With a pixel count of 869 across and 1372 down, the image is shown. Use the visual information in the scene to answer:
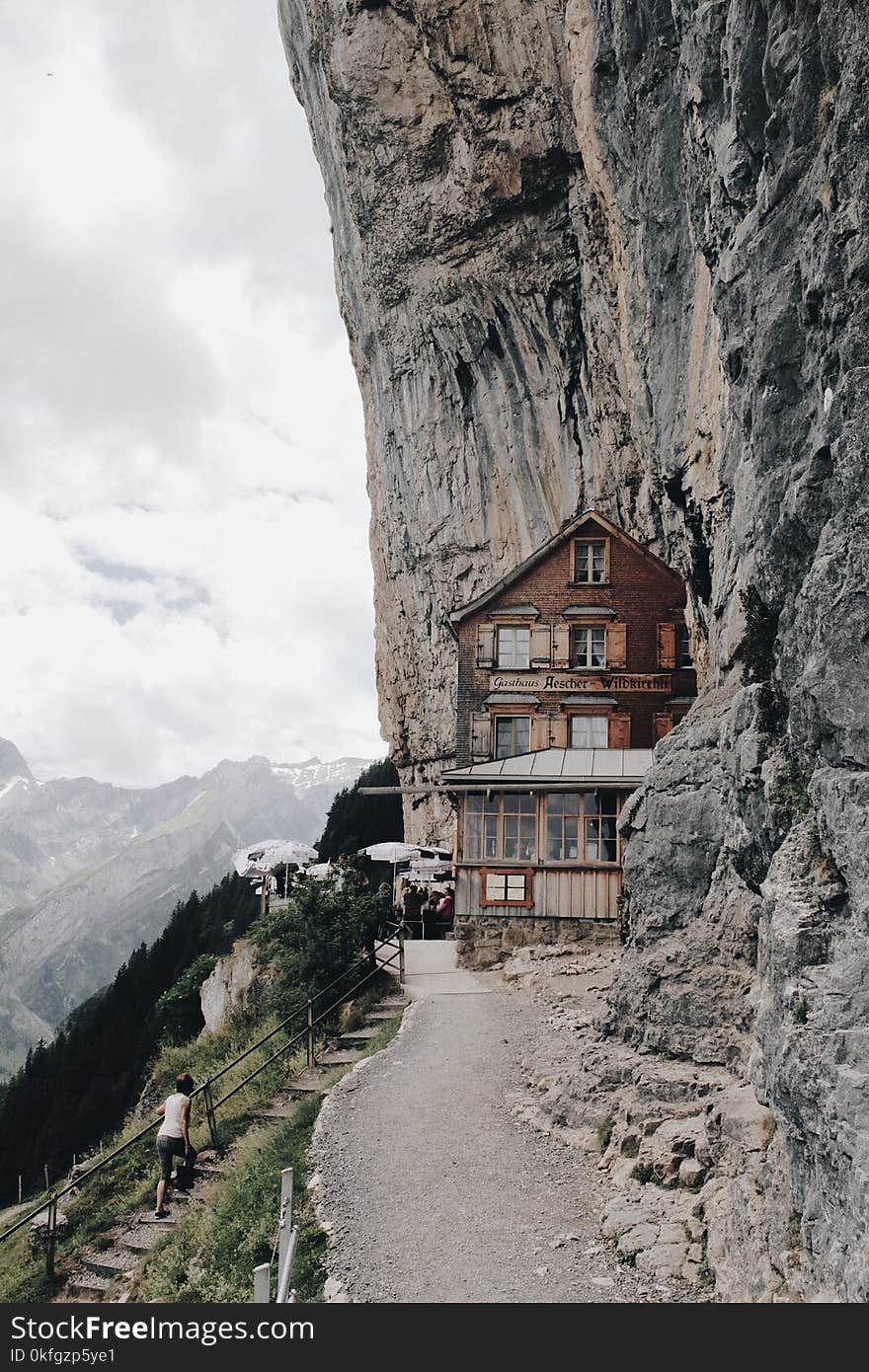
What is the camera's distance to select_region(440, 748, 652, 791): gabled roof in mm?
26531

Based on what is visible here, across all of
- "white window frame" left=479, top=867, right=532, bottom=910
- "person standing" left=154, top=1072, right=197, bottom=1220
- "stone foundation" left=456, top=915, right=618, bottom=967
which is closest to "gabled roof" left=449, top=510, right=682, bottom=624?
"white window frame" left=479, top=867, right=532, bottom=910

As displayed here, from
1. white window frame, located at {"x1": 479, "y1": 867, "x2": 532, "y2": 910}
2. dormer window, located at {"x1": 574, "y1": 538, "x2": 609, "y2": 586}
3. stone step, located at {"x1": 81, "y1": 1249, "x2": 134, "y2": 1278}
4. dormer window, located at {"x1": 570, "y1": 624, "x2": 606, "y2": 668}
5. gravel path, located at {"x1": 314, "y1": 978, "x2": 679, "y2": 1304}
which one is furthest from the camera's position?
dormer window, located at {"x1": 574, "y1": 538, "x2": 609, "y2": 586}

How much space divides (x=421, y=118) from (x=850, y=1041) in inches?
1637

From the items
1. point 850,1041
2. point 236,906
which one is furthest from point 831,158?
point 236,906

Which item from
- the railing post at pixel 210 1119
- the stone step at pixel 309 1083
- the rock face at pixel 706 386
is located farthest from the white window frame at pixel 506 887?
the railing post at pixel 210 1119

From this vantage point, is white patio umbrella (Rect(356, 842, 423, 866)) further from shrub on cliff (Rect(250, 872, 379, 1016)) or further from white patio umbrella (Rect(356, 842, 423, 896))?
shrub on cliff (Rect(250, 872, 379, 1016))

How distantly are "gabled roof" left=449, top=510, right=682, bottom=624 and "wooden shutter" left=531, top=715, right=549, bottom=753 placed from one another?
378cm

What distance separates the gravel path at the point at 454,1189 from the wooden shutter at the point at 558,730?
12.1 metres

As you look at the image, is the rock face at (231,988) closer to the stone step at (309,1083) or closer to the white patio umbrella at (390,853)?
the white patio umbrella at (390,853)

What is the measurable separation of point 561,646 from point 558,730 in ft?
8.43

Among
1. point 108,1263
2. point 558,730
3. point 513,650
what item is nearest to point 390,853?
point 558,730

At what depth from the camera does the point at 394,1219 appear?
1248cm
